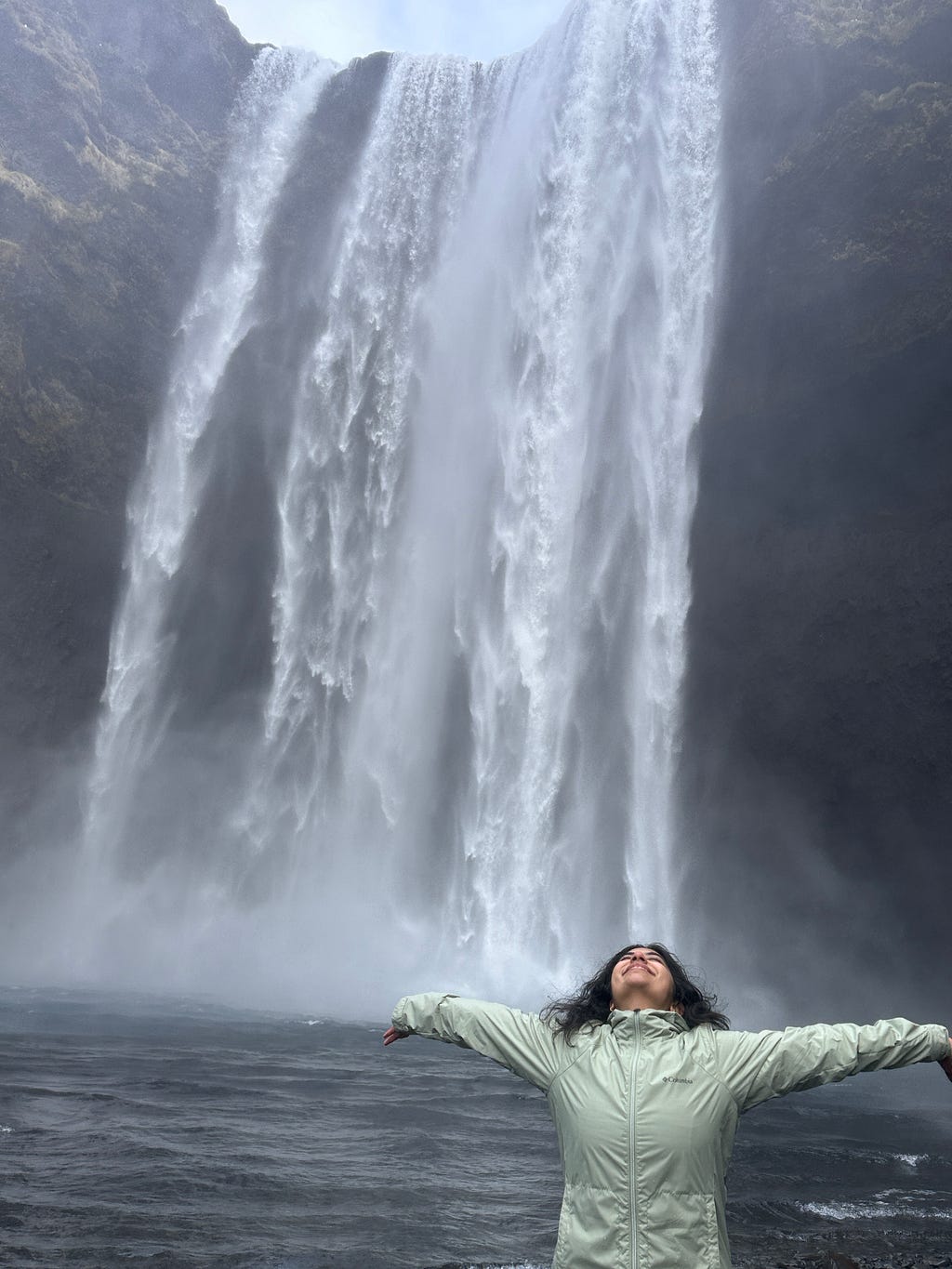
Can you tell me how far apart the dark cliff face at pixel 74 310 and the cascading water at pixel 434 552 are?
34.7 inches

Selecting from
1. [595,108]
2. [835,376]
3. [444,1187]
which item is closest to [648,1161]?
[444,1187]

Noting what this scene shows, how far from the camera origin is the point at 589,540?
21938 millimetres

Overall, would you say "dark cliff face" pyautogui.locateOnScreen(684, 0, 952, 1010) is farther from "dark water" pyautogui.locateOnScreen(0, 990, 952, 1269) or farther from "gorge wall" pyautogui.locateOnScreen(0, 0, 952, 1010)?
"dark water" pyautogui.locateOnScreen(0, 990, 952, 1269)

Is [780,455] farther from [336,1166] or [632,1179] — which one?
[632,1179]

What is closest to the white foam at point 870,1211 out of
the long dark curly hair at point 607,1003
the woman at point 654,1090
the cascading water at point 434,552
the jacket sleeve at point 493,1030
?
the long dark curly hair at point 607,1003

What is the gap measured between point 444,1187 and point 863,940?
616 inches

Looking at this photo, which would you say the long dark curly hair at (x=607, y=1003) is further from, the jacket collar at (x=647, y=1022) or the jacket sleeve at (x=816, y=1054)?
the jacket sleeve at (x=816, y=1054)

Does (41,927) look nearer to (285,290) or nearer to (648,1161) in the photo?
(285,290)

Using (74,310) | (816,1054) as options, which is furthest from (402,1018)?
(74,310)

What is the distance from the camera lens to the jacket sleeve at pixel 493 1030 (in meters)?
2.72

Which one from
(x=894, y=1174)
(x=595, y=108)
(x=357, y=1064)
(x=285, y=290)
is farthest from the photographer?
(x=285, y=290)

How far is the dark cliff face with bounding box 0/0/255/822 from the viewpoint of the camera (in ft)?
80.5

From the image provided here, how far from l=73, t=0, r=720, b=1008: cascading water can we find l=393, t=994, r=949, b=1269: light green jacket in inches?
644

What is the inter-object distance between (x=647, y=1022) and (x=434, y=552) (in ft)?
69.8
